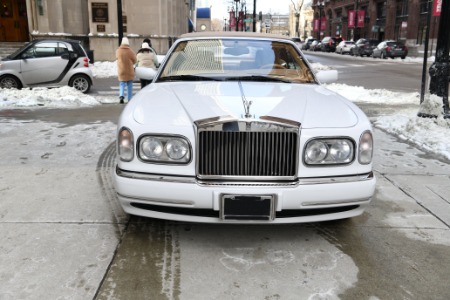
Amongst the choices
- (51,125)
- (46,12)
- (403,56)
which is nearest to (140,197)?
(51,125)

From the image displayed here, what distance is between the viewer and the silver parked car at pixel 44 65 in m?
12.3

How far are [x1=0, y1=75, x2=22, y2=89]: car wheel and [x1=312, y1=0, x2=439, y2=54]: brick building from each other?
2853cm

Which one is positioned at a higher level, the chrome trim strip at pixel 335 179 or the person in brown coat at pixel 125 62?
the person in brown coat at pixel 125 62

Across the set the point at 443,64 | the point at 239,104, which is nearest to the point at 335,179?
the point at 239,104

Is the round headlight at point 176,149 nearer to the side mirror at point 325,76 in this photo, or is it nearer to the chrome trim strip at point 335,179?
the chrome trim strip at point 335,179

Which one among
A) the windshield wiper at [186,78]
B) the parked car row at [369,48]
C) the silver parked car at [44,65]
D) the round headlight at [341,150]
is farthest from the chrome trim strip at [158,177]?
the parked car row at [369,48]

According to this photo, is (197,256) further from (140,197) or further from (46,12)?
(46,12)

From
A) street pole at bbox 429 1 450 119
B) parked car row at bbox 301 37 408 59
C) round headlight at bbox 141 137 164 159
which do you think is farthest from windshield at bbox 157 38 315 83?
parked car row at bbox 301 37 408 59

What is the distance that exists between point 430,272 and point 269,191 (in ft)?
4.37

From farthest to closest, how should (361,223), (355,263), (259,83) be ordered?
(259,83) < (361,223) < (355,263)

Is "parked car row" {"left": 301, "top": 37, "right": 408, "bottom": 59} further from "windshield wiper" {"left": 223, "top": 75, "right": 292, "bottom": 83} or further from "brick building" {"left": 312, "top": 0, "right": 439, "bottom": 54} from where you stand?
"windshield wiper" {"left": 223, "top": 75, "right": 292, "bottom": 83}

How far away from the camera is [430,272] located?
3195mm

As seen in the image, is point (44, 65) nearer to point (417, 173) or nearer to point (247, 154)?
point (417, 173)

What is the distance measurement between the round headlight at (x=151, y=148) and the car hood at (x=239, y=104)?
0.15 m
